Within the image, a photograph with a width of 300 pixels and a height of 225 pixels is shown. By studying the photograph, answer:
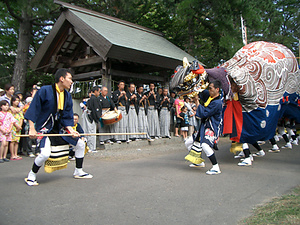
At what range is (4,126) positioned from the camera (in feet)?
22.0

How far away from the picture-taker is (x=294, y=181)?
4.67 m

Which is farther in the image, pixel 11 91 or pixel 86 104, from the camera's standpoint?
pixel 86 104

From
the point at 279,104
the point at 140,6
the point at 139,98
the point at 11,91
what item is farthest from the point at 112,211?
the point at 140,6

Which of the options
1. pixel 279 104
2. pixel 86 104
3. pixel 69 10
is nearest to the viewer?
pixel 279 104

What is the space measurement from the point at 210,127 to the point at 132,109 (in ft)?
15.5

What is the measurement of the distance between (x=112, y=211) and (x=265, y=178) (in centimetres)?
301

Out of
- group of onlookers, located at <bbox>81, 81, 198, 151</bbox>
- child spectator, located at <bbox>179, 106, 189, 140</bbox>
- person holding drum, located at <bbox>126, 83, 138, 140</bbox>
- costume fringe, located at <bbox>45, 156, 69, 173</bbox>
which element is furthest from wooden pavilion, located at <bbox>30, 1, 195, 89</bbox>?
costume fringe, located at <bbox>45, 156, 69, 173</bbox>

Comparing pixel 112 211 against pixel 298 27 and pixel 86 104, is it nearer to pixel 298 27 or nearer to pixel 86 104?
pixel 86 104

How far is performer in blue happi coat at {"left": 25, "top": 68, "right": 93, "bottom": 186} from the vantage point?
14.3 feet

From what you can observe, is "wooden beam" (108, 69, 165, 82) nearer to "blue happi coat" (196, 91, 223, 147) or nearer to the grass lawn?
"blue happi coat" (196, 91, 223, 147)

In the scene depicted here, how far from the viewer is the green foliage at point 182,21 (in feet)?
41.9

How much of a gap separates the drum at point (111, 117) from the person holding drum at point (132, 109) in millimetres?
901

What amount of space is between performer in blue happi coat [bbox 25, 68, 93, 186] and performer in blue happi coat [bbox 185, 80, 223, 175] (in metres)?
2.21

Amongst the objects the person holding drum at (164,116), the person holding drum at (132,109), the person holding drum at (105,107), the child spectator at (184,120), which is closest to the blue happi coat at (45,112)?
the person holding drum at (105,107)
